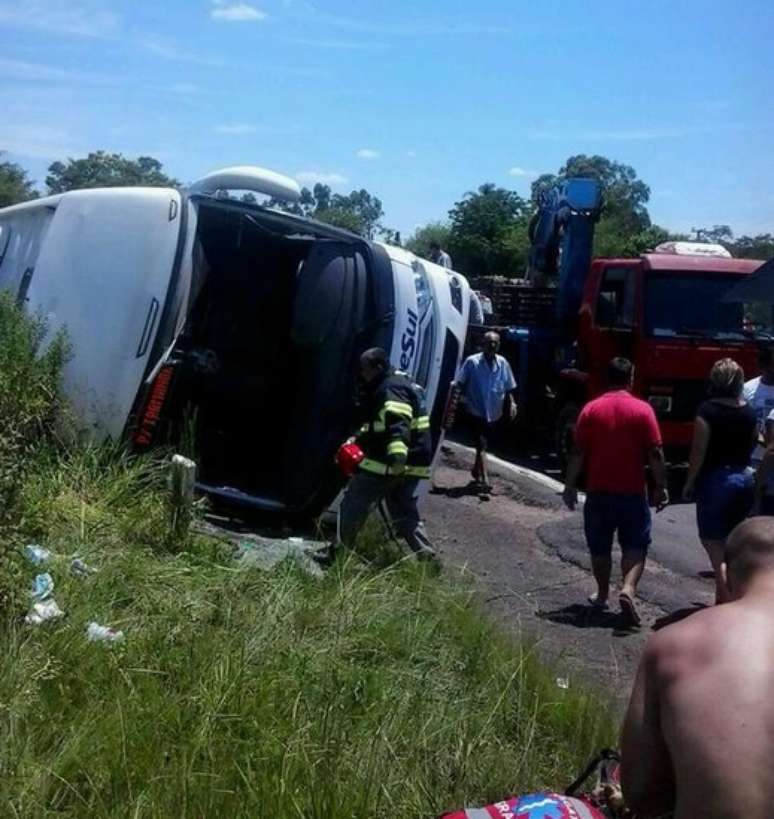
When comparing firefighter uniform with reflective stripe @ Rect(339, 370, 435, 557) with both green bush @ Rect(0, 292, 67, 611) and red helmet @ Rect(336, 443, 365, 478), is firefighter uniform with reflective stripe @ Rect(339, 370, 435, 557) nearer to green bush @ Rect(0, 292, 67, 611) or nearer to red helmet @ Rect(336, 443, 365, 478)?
red helmet @ Rect(336, 443, 365, 478)

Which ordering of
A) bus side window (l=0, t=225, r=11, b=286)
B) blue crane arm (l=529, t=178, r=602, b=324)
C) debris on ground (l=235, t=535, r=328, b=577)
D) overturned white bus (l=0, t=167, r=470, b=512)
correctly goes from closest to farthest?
debris on ground (l=235, t=535, r=328, b=577) → overturned white bus (l=0, t=167, r=470, b=512) → bus side window (l=0, t=225, r=11, b=286) → blue crane arm (l=529, t=178, r=602, b=324)

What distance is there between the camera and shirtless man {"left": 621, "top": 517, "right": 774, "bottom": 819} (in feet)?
8.38

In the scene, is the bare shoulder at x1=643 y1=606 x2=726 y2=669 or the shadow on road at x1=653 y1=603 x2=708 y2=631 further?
the shadow on road at x1=653 y1=603 x2=708 y2=631

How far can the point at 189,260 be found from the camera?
876cm

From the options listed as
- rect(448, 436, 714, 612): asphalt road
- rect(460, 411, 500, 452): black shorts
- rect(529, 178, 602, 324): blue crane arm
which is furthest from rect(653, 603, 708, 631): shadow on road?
rect(529, 178, 602, 324): blue crane arm

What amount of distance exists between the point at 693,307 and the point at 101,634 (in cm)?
892

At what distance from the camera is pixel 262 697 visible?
15.7 ft

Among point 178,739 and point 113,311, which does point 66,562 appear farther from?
point 113,311

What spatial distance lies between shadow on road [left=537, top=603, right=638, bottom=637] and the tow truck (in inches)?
188

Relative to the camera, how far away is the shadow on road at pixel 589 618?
7.70m

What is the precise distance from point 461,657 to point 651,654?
9.90 ft

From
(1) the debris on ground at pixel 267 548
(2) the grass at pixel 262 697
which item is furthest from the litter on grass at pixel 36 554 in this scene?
(1) the debris on ground at pixel 267 548

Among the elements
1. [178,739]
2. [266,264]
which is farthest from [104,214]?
[178,739]

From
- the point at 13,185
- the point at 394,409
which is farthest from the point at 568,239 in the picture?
the point at 13,185
